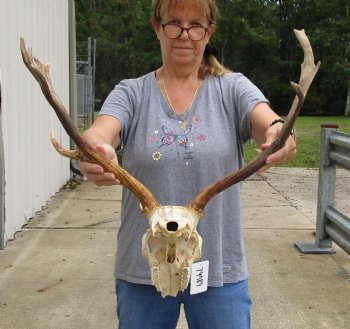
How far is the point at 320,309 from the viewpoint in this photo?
4.50 m

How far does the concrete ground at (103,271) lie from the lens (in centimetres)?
431

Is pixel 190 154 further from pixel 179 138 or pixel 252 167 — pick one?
pixel 252 167

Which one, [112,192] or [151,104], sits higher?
[151,104]

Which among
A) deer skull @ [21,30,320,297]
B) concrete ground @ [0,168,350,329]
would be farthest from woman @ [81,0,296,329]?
concrete ground @ [0,168,350,329]

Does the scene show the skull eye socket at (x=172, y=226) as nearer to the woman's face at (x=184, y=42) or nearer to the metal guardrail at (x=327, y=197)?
the woman's face at (x=184, y=42)

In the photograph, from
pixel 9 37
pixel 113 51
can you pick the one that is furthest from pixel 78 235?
pixel 113 51

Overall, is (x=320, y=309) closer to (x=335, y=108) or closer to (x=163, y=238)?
(x=163, y=238)

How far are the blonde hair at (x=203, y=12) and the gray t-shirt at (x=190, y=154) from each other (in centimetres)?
5

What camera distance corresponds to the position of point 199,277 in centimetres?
225

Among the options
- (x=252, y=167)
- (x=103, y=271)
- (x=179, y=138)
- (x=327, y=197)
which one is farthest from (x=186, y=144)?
(x=327, y=197)

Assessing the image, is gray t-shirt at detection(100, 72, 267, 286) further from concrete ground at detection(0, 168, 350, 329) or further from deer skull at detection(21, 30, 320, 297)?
concrete ground at detection(0, 168, 350, 329)

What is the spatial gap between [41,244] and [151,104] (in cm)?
404

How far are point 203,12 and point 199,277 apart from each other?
1.11 meters

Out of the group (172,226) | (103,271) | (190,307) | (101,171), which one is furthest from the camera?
(103,271)
